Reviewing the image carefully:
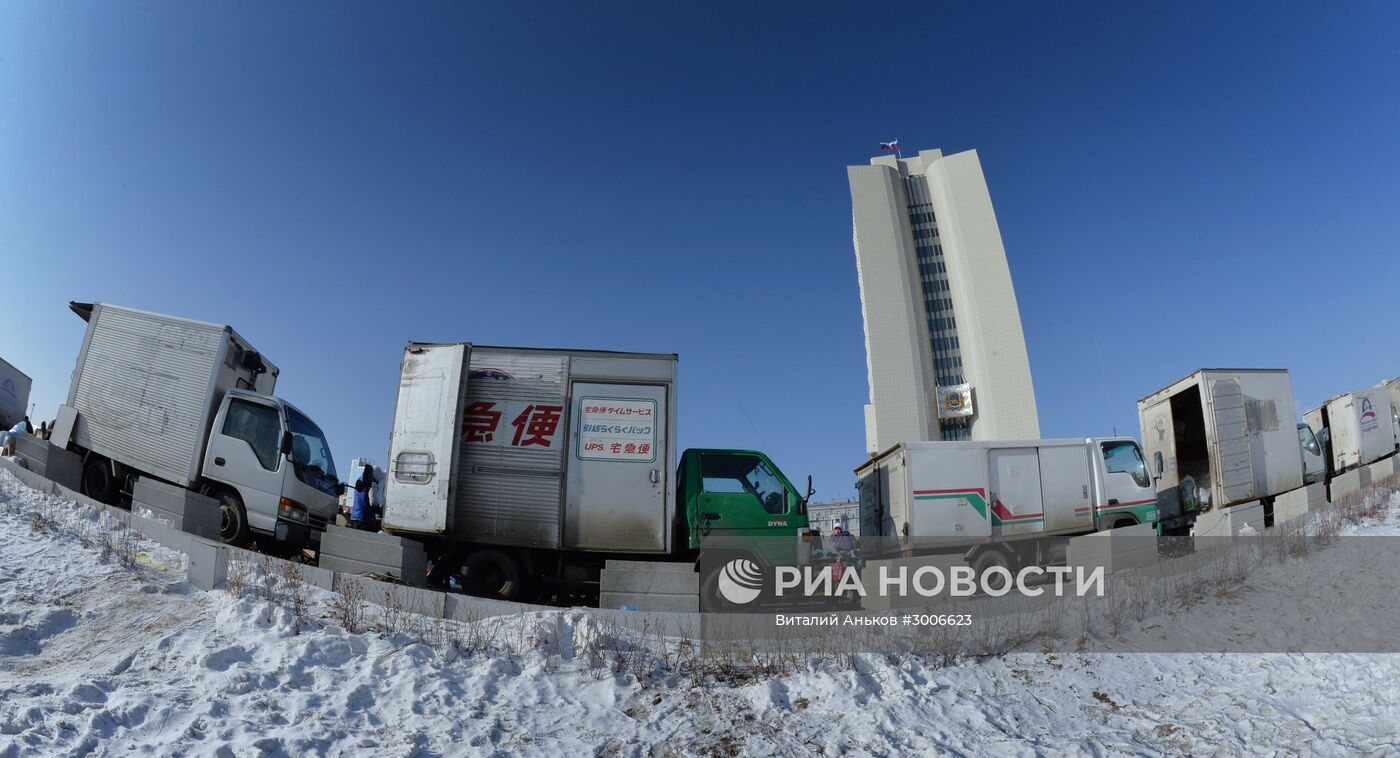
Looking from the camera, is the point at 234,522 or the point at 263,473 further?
the point at 263,473

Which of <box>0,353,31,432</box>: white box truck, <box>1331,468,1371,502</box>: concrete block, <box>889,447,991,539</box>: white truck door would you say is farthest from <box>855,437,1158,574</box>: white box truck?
<box>0,353,31,432</box>: white box truck

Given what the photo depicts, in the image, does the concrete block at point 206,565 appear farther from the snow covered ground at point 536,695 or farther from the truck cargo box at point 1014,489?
the truck cargo box at point 1014,489

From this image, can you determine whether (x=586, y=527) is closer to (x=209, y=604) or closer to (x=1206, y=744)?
(x=209, y=604)

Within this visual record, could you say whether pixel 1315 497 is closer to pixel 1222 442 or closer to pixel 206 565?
pixel 1222 442

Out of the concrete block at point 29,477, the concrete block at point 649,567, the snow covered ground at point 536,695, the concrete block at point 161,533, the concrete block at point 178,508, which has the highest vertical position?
the concrete block at point 29,477

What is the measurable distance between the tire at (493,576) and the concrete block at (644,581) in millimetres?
1729

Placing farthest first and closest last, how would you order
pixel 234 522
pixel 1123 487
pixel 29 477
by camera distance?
pixel 1123 487
pixel 29 477
pixel 234 522

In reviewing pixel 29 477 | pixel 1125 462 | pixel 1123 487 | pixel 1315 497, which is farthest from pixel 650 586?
pixel 1315 497

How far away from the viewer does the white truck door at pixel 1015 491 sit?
12.8 metres

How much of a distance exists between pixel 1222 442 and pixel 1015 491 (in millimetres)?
5079

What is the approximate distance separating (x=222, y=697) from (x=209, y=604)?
7.25ft

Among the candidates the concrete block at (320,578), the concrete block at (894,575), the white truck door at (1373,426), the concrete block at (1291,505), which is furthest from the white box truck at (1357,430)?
the concrete block at (320,578)

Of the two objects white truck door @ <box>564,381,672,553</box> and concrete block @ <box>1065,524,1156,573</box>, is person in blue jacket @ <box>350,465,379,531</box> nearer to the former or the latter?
white truck door @ <box>564,381,672,553</box>

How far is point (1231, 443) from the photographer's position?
48.3 feet
